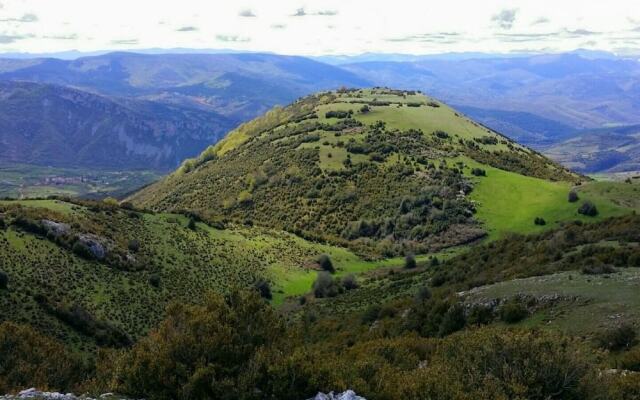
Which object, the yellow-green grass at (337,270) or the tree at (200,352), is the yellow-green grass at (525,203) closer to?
the yellow-green grass at (337,270)

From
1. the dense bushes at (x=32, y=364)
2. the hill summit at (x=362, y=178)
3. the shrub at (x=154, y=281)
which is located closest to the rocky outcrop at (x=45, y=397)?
the dense bushes at (x=32, y=364)

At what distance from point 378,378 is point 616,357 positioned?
963 cm

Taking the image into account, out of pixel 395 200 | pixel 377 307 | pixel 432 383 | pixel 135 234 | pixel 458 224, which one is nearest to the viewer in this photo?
pixel 432 383

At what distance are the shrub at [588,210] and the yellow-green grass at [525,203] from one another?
81cm

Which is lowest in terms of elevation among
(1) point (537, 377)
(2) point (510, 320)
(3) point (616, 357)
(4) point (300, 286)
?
(4) point (300, 286)

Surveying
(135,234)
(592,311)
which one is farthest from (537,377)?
(135,234)

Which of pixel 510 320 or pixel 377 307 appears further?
pixel 377 307

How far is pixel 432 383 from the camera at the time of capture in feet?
50.5

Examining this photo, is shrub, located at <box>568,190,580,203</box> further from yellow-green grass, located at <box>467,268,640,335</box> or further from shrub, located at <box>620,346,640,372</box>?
shrub, located at <box>620,346,640,372</box>

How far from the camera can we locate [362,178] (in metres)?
128

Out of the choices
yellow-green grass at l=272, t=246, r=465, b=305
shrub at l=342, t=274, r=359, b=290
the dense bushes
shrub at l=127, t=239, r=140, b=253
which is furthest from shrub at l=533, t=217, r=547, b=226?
the dense bushes

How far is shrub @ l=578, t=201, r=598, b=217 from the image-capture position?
89.1 metres

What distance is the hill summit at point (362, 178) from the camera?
349 feet

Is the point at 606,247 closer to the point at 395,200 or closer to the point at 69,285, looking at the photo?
the point at 69,285
